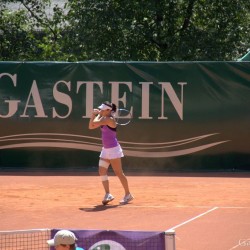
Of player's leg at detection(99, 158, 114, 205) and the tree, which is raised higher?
the tree

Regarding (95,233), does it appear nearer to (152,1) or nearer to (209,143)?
(209,143)

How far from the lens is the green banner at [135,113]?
57.3 ft

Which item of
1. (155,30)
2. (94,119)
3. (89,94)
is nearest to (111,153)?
(94,119)

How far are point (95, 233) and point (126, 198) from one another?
19.6ft

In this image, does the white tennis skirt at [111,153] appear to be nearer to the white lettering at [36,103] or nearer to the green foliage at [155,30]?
the white lettering at [36,103]

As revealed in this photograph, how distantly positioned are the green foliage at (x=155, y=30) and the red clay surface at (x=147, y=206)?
6.78 metres

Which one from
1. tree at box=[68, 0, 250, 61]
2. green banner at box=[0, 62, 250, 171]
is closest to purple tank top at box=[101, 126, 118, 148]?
green banner at box=[0, 62, 250, 171]

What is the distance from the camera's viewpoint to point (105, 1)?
22.7m

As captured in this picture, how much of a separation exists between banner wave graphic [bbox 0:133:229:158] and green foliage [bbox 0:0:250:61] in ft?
18.0

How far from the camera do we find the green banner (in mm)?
17453

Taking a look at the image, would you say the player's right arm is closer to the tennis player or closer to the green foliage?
the tennis player

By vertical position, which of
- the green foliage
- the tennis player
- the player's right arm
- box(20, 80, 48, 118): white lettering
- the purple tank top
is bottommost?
the tennis player

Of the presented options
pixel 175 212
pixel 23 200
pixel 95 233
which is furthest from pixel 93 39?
pixel 95 233

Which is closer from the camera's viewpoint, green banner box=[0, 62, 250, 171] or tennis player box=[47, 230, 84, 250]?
tennis player box=[47, 230, 84, 250]
